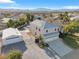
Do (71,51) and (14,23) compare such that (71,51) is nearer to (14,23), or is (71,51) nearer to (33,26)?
(33,26)

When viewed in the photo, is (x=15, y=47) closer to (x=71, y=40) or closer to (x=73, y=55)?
(x=73, y=55)

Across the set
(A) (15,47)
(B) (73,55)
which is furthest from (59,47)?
(A) (15,47)

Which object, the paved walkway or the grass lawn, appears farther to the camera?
the grass lawn

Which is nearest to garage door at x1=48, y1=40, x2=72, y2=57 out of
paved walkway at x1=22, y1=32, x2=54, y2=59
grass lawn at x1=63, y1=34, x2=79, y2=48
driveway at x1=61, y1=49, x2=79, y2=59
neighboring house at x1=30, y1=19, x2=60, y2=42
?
driveway at x1=61, y1=49, x2=79, y2=59

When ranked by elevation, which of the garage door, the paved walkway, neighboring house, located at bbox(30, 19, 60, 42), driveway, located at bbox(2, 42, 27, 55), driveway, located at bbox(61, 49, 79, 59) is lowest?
driveway, located at bbox(61, 49, 79, 59)

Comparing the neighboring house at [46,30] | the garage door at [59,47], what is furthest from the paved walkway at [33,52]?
the neighboring house at [46,30]

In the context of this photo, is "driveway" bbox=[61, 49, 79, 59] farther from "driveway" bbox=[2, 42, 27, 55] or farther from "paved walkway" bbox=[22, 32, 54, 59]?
"driveway" bbox=[2, 42, 27, 55]

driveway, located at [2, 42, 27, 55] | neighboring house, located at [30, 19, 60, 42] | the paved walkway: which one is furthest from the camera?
neighboring house, located at [30, 19, 60, 42]

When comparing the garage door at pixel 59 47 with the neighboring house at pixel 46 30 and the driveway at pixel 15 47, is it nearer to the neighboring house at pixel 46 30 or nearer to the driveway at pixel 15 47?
the neighboring house at pixel 46 30
